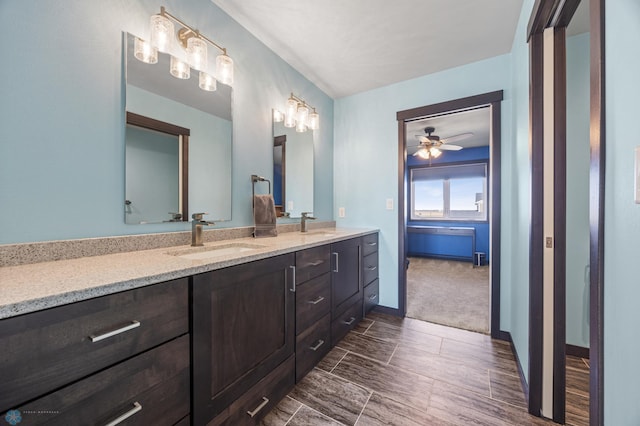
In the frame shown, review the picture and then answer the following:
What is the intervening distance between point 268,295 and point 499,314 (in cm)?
204

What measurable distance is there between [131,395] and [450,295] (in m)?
3.30

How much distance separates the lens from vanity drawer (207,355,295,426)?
1094 mm

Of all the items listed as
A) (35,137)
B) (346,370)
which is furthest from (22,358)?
(346,370)

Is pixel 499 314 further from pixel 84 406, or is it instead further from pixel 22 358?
pixel 22 358

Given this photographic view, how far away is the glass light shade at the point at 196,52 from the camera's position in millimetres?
1461

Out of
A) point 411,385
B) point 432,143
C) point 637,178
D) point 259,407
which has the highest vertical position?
point 432,143

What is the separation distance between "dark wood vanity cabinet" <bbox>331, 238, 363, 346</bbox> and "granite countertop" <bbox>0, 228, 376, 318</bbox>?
81 centimetres

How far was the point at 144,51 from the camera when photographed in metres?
1.30

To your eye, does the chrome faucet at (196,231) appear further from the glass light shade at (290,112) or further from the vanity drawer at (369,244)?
the vanity drawer at (369,244)

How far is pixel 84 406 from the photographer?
2.21 ft

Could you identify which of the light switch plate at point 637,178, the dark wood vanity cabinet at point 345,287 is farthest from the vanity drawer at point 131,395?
the light switch plate at point 637,178

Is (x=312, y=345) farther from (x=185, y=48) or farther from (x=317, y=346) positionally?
(x=185, y=48)

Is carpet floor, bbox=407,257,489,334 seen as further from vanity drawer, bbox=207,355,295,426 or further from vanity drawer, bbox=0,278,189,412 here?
vanity drawer, bbox=0,278,189,412

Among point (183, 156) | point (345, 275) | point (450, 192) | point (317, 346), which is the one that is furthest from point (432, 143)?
point (183, 156)
